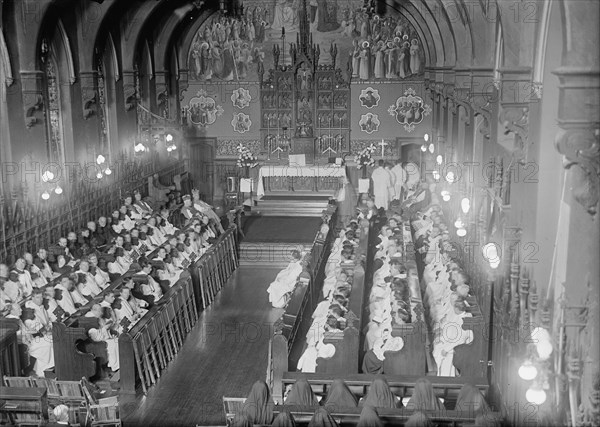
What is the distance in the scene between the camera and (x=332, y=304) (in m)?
14.0

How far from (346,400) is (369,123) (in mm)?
22131

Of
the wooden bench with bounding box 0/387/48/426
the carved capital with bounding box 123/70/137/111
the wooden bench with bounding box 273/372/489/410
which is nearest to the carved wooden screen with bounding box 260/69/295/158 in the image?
the carved capital with bounding box 123/70/137/111

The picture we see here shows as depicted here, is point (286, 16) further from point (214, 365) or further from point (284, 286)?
point (214, 365)

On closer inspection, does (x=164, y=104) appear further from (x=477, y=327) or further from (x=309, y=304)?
(x=477, y=327)

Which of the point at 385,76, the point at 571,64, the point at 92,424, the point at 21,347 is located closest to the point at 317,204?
the point at 385,76

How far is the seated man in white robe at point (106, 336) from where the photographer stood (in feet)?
46.6

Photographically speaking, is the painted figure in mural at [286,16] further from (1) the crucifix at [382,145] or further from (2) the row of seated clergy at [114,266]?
(2) the row of seated clergy at [114,266]

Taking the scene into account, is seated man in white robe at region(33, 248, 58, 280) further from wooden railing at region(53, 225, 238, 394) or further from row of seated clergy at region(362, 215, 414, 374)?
row of seated clergy at region(362, 215, 414, 374)

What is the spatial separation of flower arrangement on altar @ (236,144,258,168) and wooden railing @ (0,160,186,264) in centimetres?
546

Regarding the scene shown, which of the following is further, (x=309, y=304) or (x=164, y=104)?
(x=164, y=104)

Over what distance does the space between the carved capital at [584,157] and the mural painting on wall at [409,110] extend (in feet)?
77.0

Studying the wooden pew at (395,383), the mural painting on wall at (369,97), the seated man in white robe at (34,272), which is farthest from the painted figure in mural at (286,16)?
the wooden pew at (395,383)

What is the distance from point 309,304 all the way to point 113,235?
7784mm

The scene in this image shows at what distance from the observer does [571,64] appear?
870 cm
